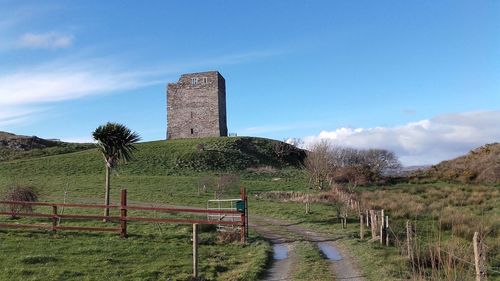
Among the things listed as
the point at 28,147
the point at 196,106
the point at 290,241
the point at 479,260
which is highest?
the point at 196,106

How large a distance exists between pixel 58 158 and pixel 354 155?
38601 mm

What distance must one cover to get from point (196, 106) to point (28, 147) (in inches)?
1042

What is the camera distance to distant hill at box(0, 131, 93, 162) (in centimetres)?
6538

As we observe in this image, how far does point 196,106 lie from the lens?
78.1 m

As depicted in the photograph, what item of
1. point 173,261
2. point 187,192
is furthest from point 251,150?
point 173,261

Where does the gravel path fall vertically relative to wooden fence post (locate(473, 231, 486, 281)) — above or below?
below

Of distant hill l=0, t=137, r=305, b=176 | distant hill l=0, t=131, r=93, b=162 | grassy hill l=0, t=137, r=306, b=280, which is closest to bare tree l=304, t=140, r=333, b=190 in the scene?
grassy hill l=0, t=137, r=306, b=280

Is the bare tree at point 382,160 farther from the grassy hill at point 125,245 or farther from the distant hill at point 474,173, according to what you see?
the grassy hill at point 125,245

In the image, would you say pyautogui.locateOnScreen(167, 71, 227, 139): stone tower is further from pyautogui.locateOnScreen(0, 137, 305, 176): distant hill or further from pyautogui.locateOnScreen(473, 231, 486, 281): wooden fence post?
pyautogui.locateOnScreen(473, 231, 486, 281): wooden fence post

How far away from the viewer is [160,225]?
20.0 meters

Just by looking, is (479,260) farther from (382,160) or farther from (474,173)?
(382,160)

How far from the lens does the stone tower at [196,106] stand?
7750cm

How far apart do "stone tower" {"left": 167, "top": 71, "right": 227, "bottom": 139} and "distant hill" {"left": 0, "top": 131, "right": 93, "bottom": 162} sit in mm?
13950

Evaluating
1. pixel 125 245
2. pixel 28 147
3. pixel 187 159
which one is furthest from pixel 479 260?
pixel 28 147
